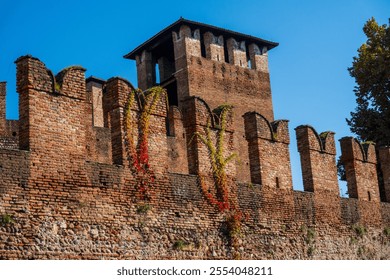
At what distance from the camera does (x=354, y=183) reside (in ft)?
53.2

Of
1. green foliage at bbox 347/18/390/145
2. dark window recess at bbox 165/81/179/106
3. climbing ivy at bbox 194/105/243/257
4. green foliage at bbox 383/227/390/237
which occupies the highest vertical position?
dark window recess at bbox 165/81/179/106

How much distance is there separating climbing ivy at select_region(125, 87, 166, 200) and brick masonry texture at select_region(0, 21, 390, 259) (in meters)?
0.08

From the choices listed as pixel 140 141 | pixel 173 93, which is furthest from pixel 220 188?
pixel 173 93

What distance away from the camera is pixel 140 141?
12.1 m

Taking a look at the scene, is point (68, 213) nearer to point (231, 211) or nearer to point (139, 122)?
point (139, 122)

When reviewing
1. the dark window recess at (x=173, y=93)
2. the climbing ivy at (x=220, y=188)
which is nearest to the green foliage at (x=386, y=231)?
the climbing ivy at (x=220, y=188)

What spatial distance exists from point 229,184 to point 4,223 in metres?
4.61

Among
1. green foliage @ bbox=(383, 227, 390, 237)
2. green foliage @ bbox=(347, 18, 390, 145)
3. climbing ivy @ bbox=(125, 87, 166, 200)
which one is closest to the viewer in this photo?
climbing ivy @ bbox=(125, 87, 166, 200)

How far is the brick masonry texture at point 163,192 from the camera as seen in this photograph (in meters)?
10.5

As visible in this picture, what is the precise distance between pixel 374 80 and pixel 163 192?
39.3 ft

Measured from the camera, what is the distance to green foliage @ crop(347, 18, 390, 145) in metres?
21.8

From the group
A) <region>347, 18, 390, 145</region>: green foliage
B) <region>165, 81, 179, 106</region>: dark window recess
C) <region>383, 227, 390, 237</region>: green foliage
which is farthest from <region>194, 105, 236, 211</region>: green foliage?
<region>165, 81, 179, 106</region>: dark window recess

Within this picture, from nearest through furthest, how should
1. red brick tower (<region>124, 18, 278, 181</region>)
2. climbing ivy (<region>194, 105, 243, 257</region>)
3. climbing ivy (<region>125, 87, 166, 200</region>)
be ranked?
climbing ivy (<region>125, 87, 166, 200</region>), climbing ivy (<region>194, 105, 243, 257</region>), red brick tower (<region>124, 18, 278, 181</region>)

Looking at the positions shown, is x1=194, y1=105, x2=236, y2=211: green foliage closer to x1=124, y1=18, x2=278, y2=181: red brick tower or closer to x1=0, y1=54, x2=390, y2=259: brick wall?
x1=0, y1=54, x2=390, y2=259: brick wall
